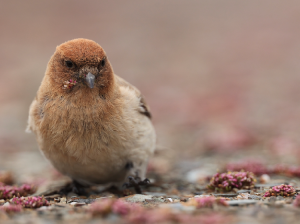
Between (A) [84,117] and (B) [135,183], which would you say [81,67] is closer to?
(A) [84,117]

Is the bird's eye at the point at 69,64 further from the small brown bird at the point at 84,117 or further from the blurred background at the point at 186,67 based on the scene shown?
the blurred background at the point at 186,67

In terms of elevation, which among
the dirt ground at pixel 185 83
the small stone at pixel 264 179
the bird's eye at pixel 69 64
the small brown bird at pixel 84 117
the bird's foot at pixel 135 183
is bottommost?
the bird's foot at pixel 135 183

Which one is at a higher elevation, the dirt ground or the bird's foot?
the dirt ground

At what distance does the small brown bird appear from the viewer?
5355 mm

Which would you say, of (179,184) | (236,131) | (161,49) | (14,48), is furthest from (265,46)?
(179,184)

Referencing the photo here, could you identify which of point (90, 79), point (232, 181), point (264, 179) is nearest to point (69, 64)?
point (90, 79)

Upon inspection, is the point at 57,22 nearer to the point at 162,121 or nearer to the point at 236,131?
the point at 162,121

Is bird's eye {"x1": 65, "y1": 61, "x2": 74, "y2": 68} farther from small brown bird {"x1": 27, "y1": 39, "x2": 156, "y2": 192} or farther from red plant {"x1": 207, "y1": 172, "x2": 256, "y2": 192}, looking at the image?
red plant {"x1": 207, "y1": 172, "x2": 256, "y2": 192}

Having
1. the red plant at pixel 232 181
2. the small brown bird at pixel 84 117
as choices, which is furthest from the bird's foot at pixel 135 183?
the red plant at pixel 232 181

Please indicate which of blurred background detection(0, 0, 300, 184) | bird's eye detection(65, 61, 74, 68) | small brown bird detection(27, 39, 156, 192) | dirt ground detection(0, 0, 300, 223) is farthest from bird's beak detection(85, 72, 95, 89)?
blurred background detection(0, 0, 300, 184)

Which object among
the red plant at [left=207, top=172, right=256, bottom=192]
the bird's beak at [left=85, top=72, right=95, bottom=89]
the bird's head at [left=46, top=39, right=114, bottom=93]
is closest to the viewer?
the bird's beak at [left=85, top=72, right=95, bottom=89]

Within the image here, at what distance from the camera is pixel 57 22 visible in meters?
31.3

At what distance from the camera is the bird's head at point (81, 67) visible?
5320 mm

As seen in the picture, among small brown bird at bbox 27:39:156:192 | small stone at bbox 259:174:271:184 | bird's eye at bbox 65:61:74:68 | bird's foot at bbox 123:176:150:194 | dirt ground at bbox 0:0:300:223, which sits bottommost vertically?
bird's foot at bbox 123:176:150:194
